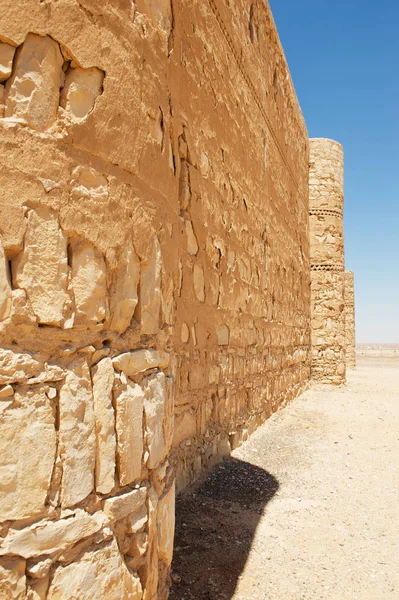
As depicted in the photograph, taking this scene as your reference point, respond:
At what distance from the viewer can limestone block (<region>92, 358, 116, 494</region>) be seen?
4.65ft

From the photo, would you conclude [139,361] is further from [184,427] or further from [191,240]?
[191,240]

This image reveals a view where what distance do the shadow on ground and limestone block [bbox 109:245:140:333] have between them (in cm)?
139

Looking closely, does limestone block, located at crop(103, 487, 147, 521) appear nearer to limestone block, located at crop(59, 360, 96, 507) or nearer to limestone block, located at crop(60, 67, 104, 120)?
A: limestone block, located at crop(59, 360, 96, 507)

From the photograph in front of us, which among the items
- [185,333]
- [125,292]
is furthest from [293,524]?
[125,292]

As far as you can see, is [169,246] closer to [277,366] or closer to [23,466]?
[23,466]

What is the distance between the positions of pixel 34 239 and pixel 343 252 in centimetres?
1147

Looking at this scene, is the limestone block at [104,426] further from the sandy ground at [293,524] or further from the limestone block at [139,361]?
the sandy ground at [293,524]

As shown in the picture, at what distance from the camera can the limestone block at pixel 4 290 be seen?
119 cm

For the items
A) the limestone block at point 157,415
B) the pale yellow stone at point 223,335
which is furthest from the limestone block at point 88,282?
the pale yellow stone at point 223,335

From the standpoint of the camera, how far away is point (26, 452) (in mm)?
1217

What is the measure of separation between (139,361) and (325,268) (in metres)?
10.5

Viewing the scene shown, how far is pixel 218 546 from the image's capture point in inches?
108

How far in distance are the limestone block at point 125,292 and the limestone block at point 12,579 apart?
647 mm

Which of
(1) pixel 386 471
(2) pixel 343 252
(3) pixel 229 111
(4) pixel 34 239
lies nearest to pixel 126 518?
(4) pixel 34 239
